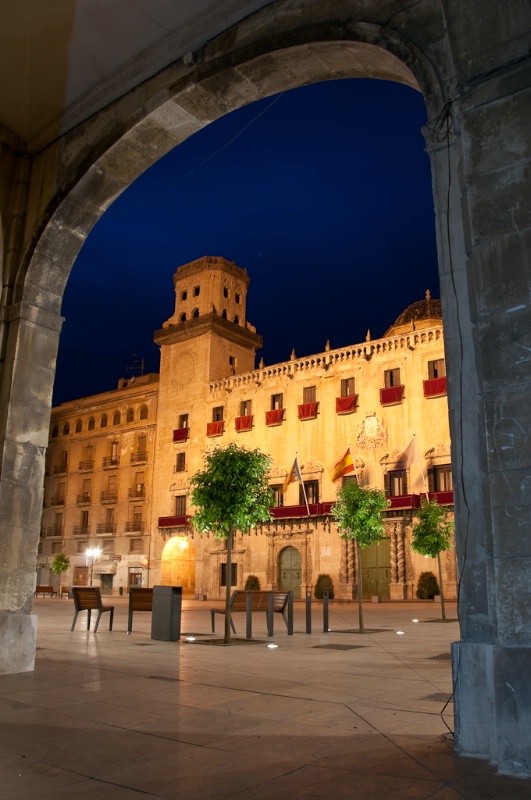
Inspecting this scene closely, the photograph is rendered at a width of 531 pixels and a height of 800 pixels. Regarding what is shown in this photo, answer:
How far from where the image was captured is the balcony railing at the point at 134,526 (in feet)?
143

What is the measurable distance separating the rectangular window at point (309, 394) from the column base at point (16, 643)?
3055 cm

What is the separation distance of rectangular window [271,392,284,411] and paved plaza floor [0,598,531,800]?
30103 millimetres

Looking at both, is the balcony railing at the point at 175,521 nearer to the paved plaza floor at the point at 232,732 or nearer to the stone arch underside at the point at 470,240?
the paved plaza floor at the point at 232,732

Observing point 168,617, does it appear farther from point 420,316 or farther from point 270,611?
point 420,316

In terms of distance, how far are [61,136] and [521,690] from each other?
295 inches

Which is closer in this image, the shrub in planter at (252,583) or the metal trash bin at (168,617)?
the metal trash bin at (168,617)

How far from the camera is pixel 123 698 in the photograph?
5.43 metres

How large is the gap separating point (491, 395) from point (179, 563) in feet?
133

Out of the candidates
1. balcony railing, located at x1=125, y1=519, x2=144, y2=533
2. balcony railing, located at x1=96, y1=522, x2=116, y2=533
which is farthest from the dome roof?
balcony railing, located at x1=96, y1=522, x2=116, y2=533

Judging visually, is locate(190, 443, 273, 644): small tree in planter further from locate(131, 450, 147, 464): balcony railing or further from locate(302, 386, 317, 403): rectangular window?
locate(131, 450, 147, 464): balcony railing

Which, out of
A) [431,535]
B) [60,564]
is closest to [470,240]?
[431,535]

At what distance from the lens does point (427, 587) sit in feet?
99.0

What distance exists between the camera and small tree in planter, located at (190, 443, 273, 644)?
480 inches

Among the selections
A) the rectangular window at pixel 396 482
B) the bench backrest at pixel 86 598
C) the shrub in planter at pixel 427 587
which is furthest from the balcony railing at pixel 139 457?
the bench backrest at pixel 86 598
